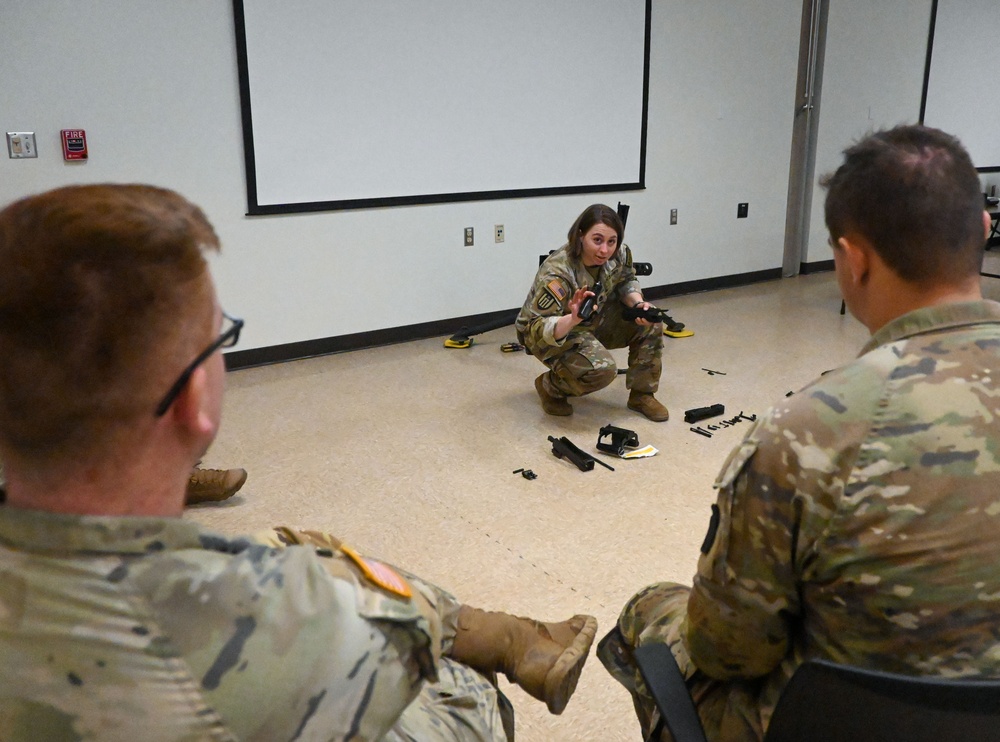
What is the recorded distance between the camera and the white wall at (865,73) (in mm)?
6691

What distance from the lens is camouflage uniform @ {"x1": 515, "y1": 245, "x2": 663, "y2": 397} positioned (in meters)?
3.72

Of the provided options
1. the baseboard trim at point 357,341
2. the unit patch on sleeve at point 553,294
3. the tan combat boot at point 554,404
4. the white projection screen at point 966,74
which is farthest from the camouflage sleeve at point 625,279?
the white projection screen at point 966,74

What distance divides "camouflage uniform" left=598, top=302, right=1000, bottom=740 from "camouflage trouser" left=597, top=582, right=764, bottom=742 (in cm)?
2

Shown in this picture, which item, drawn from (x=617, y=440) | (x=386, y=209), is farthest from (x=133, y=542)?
(x=386, y=209)

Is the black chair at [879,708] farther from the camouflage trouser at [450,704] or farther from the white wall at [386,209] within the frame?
the white wall at [386,209]

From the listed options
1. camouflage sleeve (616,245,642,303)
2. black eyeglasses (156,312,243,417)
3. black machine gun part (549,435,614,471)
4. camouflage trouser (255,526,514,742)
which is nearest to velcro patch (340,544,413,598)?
camouflage trouser (255,526,514,742)

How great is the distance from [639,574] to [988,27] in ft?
25.2

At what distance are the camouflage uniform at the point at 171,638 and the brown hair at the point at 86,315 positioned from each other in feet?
0.28

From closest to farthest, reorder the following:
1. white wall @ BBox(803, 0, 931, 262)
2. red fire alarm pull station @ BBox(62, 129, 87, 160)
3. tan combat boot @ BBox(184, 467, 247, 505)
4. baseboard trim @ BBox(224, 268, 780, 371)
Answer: tan combat boot @ BBox(184, 467, 247, 505)
red fire alarm pull station @ BBox(62, 129, 87, 160)
baseboard trim @ BBox(224, 268, 780, 371)
white wall @ BBox(803, 0, 931, 262)

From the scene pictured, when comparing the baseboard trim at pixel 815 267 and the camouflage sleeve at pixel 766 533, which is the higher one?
the camouflage sleeve at pixel 766 533

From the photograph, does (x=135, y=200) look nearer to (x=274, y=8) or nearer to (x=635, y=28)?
(x=274, y=8)

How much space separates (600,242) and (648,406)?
2.49 feet

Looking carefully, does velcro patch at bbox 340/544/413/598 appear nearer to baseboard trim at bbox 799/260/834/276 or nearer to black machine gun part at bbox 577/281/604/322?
black machine gun part at bbox 577/281/604/322

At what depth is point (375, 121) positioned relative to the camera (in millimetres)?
4664
